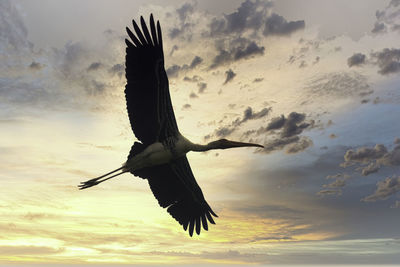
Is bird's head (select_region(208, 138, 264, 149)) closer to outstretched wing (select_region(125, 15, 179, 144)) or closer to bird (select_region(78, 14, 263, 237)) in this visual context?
bird (select_region(78, 14, 263, 237))

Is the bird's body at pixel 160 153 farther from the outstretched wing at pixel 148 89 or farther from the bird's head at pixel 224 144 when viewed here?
the bird's head at pixel 224 144

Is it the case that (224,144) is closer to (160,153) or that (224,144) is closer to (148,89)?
(160,153)

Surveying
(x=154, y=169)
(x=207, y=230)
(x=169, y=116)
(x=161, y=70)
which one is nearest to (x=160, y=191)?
(x=154, y=169)

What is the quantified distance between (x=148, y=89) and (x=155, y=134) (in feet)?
5.08

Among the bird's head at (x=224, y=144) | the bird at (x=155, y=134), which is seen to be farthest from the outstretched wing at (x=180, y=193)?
the bird's head at (x=224, y=144)

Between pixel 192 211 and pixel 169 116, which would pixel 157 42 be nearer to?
pixel 169 116

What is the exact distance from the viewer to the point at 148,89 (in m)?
13.9

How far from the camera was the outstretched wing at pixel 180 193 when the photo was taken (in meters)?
15.6

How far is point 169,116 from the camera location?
1412cm

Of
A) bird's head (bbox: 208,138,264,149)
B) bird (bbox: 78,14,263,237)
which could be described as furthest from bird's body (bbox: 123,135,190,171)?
bird's head (bbox: 208,138,264,149)

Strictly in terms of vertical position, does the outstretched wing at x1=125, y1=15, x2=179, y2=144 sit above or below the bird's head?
above

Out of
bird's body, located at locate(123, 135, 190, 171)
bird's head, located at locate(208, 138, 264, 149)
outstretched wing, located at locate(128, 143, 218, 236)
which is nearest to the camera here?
bird's body, located at locate(123, 135, 190, 171)

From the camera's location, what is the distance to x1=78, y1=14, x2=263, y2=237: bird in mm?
13461

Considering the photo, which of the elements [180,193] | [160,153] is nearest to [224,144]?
[160,153]
